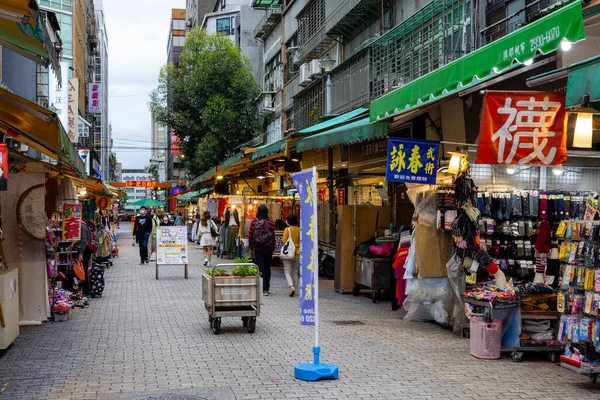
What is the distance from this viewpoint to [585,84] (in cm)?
663

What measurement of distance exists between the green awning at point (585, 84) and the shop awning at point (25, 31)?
494 cm

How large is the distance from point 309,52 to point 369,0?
8253mm

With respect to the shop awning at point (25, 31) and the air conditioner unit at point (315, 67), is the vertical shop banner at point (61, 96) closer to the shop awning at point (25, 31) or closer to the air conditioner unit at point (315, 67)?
the air conditioner unit at point (315, 67)

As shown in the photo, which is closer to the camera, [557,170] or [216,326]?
[216,326]

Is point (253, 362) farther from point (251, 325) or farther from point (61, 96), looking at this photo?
point (61, 96)

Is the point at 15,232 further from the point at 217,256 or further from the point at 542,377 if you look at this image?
the point at 217,256

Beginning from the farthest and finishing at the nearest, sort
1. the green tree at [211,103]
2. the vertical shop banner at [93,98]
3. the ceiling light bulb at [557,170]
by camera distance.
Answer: the vertical shop banner at [93,98]
the green tree at [211,103]
the ceiling light bulb at [557,170]

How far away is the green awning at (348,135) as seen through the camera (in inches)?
465

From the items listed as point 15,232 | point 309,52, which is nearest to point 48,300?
point 15,232

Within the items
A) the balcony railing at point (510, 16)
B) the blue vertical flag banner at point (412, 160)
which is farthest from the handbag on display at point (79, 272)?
the balcony railing at point (510, 16)

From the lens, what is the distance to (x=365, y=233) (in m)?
16.4

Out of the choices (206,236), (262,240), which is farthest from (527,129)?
(206,236)

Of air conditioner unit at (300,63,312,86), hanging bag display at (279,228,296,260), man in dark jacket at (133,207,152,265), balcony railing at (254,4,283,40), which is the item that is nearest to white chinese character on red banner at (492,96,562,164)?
hanging bag display at (279,228,296,260)

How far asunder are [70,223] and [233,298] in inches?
184
